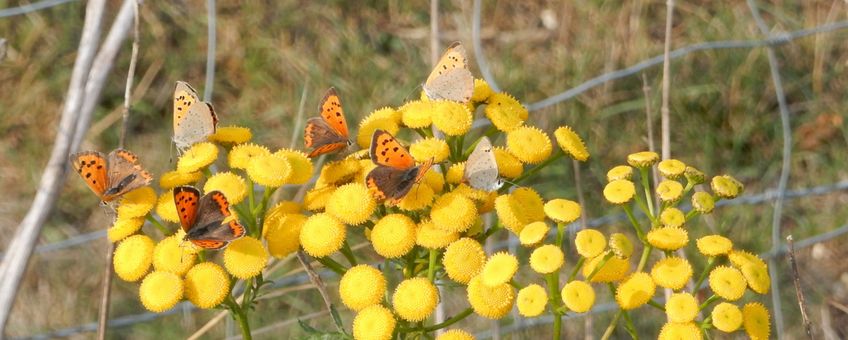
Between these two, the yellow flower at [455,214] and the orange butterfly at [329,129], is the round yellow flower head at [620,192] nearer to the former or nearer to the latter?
the yellow flower at [455,214]

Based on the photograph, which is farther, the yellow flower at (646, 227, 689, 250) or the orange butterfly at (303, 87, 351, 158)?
the orange butterfly at (303, 87, 351, 158)

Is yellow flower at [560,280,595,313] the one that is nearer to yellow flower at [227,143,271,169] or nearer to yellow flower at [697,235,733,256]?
yellow flower at [697,235,733,256]

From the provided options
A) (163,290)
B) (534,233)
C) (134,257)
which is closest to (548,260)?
(534,233)

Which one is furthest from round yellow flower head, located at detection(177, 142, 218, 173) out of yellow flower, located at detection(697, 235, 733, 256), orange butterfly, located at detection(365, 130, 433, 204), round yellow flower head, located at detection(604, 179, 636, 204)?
yellow flower, located at detection(697, 235, 733, 256)

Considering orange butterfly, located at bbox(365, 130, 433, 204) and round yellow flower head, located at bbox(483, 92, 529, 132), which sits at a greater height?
round yellow flower head, located at bbox(483, 92, 529, 132)

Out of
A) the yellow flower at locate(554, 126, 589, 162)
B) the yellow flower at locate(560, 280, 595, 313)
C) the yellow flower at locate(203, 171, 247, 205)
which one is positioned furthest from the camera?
the yellow flower at locate(554, 126, 589, 162)

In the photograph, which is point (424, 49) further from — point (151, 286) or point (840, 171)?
point (151, 286)

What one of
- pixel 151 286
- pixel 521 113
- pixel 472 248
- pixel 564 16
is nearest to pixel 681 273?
pixel 472 248

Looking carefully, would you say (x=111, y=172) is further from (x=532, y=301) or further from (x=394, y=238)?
(x=532, y=301)
